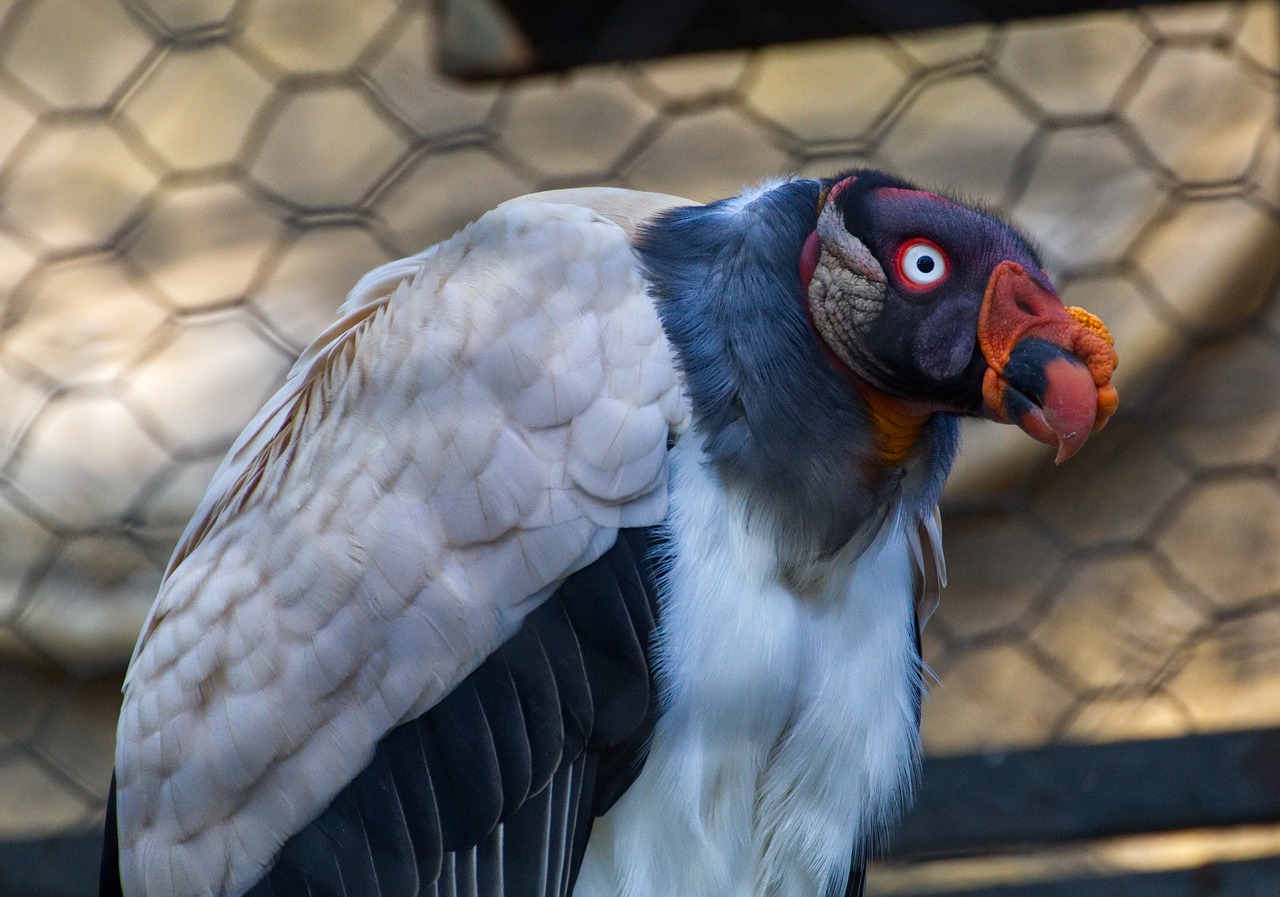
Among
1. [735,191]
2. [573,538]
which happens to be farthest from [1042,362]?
[735,191]

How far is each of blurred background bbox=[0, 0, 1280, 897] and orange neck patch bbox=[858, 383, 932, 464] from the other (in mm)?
714

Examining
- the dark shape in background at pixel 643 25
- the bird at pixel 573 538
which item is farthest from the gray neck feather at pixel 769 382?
the dark shape in background at pixel 643 25

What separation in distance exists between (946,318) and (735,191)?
6.10 ft

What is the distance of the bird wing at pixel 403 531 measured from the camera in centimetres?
85

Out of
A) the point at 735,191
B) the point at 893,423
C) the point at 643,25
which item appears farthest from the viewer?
the point at 735,191

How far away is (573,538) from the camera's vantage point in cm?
85

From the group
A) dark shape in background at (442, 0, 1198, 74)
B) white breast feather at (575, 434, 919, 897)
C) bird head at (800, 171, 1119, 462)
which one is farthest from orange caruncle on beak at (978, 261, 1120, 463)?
dark shape in background at (442, 0, 1198, 74)

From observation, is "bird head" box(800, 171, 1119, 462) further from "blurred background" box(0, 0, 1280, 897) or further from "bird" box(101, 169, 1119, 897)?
"blurred background" box(0, 0, 1280, 897)

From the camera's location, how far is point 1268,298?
249 centimetres

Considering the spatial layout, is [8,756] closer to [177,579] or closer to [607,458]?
[177,579]

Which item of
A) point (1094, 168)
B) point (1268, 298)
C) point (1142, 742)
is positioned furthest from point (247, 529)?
point (1094, 168)

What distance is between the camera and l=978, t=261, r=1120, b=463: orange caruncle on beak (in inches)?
31.8

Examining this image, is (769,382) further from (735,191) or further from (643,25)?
(735,191)

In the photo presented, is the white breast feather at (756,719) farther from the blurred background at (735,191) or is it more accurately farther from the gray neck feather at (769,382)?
the blurred background at (735,191)
